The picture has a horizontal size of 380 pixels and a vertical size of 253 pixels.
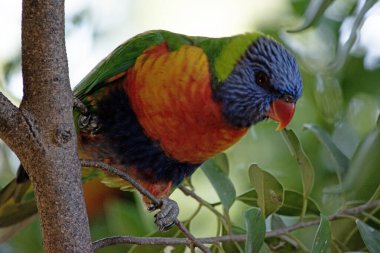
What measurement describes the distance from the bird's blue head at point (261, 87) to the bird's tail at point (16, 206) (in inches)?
18.4

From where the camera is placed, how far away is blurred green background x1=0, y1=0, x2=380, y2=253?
4.57 feet

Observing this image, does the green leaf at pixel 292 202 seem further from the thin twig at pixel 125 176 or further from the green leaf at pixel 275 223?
the thin twig at pixel 125 176

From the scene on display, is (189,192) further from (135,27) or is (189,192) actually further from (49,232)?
(135,27)

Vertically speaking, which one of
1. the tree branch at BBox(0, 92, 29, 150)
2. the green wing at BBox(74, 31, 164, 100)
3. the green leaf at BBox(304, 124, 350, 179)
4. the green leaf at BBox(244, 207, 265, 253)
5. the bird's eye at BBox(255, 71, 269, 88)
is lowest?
the green leaf at BBox(304, 124, 350, 179)

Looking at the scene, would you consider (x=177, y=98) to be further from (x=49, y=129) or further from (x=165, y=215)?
(x=49, y=129)

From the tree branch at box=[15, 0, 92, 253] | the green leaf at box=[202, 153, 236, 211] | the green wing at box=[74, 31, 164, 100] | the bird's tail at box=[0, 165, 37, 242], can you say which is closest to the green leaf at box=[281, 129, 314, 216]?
the green leaf at box=[202, 153, 236, 211]

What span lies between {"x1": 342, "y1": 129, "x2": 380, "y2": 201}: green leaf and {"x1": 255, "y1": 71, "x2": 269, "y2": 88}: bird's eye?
0.75ft

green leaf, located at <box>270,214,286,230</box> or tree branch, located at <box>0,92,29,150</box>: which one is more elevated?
tree branch, located at <box>0,92,29,150</box>

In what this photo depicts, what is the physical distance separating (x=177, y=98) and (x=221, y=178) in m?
0.18

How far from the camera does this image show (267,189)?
1170mm

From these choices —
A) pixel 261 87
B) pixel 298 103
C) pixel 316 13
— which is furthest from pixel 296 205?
pixel 298 103

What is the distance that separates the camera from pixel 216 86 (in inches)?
53.7

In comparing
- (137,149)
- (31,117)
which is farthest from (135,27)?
(31,117)

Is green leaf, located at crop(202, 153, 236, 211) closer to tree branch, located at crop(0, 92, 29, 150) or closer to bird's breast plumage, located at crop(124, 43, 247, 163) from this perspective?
bird's breast plumage, located at crop(124, 43, 247, 163)
